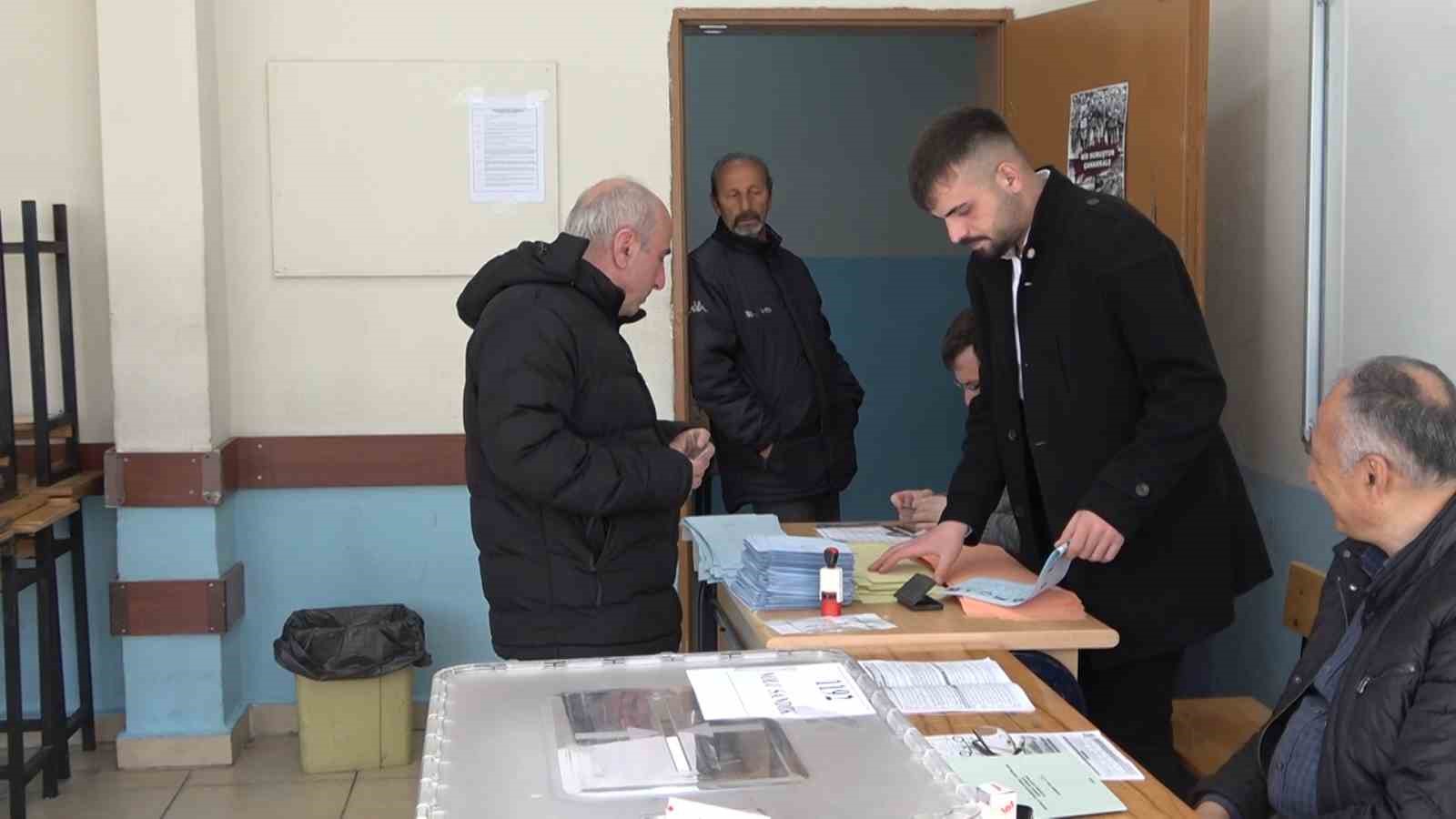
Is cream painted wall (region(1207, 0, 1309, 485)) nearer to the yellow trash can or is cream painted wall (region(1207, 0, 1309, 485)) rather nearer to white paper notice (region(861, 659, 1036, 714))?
white paper notice (region(861, 659, 1036, 714))

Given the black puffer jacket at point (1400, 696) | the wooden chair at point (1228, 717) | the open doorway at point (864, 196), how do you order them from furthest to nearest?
1. the open doorway at point (864, 196)
2. the wooden chair at point (1228, 717)
3. the black puffer jacket at point (1400, 696)

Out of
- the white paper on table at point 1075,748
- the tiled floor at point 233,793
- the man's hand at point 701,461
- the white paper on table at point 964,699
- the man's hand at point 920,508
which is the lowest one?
the tiled floor at point 233,793

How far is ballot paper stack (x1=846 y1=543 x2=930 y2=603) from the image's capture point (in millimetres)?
2801

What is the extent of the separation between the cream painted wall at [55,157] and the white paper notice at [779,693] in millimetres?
3365

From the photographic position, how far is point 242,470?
4.58 meters

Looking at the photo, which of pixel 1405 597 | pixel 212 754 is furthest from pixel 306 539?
pixel 1405 597

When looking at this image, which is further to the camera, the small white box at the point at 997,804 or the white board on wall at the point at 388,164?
the white board on wall at the point at 388,164

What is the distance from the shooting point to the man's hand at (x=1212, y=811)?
7.05ft

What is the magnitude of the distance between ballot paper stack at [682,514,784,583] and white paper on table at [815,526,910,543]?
12 cm

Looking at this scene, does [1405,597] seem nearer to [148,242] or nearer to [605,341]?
[605,341]

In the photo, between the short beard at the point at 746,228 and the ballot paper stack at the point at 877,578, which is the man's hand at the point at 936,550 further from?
the short beard at the point at 746,228

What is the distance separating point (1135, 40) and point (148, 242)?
2867mm

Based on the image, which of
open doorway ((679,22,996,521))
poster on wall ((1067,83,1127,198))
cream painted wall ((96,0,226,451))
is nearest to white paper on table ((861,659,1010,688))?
poster on wall ((1067,83,1127,198))

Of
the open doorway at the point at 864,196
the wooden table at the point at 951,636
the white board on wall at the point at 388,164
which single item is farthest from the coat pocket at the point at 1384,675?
the open doorway at the point at 864,196
